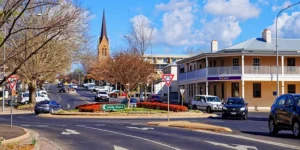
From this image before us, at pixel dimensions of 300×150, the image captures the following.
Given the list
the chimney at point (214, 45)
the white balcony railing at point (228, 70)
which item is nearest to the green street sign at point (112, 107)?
the white balcony railing at point (228, 70)

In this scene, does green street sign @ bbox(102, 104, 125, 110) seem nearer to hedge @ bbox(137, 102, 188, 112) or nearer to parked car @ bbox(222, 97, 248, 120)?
hedge @ bbox(137, 102, 188, 112)

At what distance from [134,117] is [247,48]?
70.6 feet

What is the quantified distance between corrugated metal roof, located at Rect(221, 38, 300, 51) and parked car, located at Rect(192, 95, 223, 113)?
10681 mm

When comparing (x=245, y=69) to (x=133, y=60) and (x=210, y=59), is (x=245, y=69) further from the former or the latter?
(x=133, y=60)

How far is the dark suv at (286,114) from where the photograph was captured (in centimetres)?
1777

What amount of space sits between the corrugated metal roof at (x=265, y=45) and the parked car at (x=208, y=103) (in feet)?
35.0

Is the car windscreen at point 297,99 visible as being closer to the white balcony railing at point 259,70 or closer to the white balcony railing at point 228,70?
the white balcony railing at point 228,70

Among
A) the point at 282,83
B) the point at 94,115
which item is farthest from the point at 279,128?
the point at 282,83

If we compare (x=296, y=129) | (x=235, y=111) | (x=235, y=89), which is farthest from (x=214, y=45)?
(x=296, y=129)

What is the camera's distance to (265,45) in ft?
182

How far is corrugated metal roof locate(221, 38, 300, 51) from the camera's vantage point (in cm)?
5397

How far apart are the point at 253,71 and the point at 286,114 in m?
33.5

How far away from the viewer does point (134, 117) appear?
36.8m

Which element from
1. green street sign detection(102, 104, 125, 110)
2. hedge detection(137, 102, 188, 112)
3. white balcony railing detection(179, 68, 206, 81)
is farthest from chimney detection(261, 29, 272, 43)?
green street sign detection(102, 104, 125, 110)
